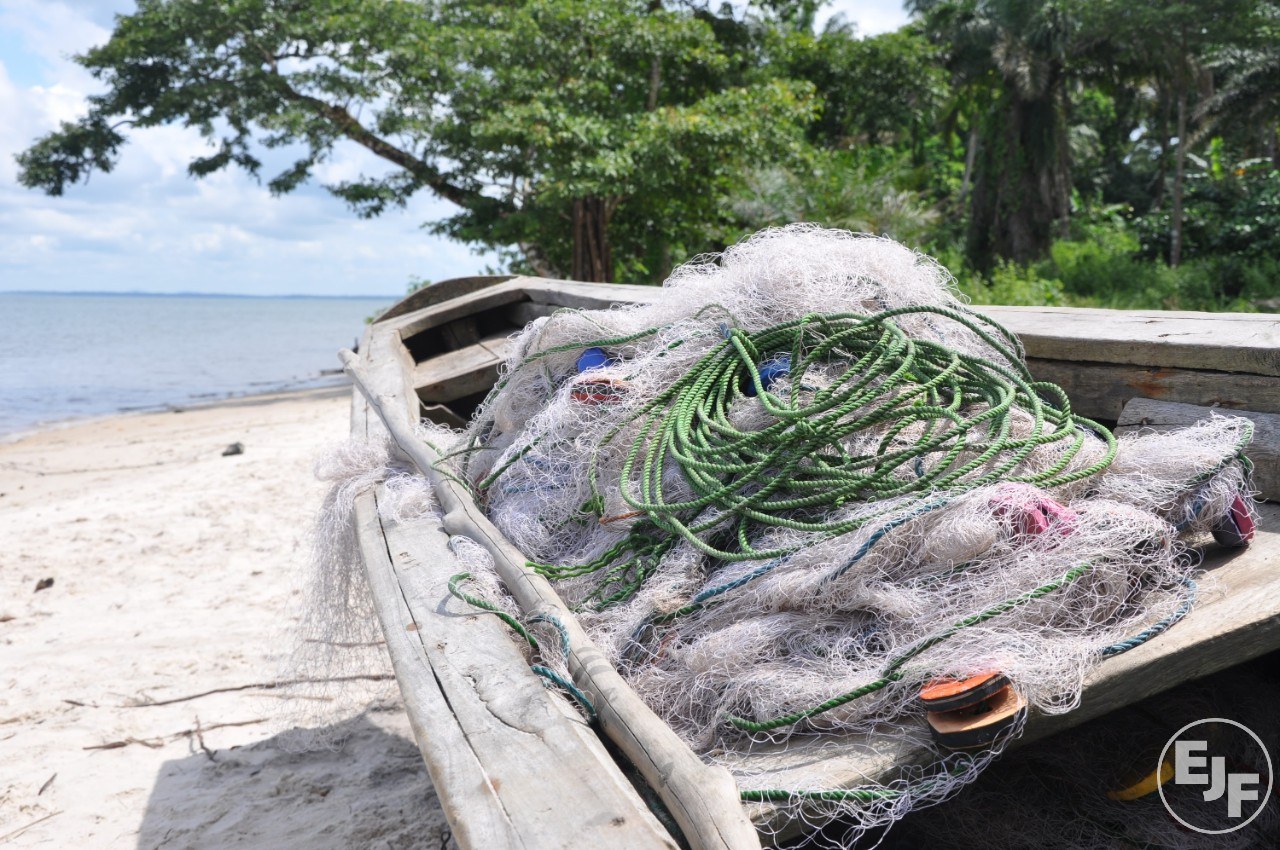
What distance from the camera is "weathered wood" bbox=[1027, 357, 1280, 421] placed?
218 centimetres

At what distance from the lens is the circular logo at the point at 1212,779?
1.73 metres

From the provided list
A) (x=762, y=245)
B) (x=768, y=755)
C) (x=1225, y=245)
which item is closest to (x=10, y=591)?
(x=762, y=245)

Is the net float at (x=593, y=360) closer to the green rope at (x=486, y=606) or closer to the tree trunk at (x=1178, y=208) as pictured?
the green rope at (x=486, y=606)

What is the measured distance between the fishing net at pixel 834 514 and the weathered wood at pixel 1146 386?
0.08 meters

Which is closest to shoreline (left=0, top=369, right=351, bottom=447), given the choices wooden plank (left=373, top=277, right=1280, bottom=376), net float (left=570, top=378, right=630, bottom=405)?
net float (left=570, top=378, right=630, bottom=405)

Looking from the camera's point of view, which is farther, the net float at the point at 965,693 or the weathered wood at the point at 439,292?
the weathered wood at the point at 439,292

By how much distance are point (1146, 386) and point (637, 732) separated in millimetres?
1755

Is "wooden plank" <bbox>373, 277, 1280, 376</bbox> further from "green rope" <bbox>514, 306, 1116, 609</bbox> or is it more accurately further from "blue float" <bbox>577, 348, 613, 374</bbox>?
"blue float" <bbox>577, 348, 613, 374</bbox>

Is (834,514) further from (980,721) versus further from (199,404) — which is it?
(199,404)

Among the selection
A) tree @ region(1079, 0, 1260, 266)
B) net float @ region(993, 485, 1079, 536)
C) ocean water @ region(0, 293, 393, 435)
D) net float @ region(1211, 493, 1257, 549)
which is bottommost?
ocean water @ region(0, 293, 393, 435)

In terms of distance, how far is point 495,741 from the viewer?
1414 millimetres

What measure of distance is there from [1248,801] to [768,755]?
0.98m

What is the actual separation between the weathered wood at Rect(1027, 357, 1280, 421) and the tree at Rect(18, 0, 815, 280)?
10.1 meters

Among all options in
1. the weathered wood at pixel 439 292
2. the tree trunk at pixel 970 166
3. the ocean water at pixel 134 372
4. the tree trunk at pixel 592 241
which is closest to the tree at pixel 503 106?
the tree trunk at pixel 592 241
